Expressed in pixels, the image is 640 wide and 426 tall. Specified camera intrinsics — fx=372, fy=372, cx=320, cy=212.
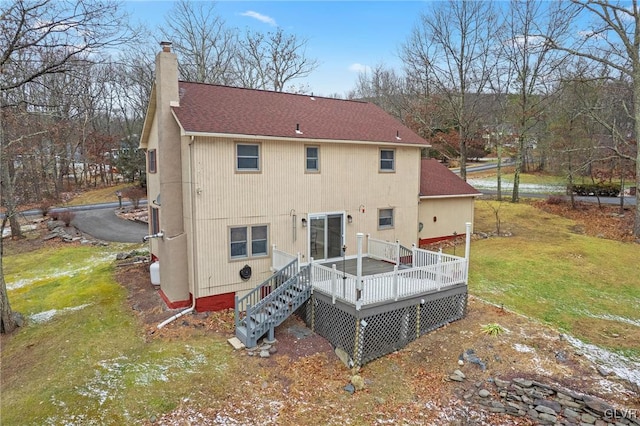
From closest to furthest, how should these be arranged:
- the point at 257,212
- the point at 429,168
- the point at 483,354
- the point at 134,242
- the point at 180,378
Result: the point at 180,378 → the point at 483,354 → the point at 257,212 → the point at 429,168 → the point at 134,242

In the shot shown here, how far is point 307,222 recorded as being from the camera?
12969mm

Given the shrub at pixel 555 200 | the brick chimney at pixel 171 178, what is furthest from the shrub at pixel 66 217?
the shrub at pixel 555 200

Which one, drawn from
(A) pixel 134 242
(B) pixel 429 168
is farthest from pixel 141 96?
(B) pixel 429 168

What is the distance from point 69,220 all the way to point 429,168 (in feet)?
76.9

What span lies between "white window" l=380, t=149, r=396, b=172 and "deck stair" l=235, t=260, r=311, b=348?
590 cm

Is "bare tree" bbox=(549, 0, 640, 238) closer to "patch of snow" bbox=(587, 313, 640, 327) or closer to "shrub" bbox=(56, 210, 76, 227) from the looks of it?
"patch of snow" bbox=(587, 313, 640, 327)

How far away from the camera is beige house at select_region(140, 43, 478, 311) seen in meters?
11.2

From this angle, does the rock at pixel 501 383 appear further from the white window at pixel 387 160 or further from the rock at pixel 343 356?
the white window at pixel 387 160

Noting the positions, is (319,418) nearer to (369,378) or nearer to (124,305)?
(369,378)

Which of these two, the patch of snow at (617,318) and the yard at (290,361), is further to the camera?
the patch of snow at (617,318)

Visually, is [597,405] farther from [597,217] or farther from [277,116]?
[597,217]

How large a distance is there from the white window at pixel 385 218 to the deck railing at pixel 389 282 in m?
3.71

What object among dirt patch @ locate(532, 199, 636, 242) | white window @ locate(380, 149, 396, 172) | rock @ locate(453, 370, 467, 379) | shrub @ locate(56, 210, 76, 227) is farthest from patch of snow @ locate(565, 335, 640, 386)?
shrub @ locate(56, 210, 76, 227)

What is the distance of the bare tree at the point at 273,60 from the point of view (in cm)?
3494
